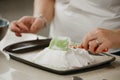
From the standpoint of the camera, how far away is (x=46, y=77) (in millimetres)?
812

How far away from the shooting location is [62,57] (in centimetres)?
85

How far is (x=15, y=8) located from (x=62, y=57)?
7.33 feet

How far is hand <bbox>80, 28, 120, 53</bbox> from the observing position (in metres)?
0.90

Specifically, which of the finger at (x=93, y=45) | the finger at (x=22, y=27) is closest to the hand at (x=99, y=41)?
the finger at (x=93, y=45)

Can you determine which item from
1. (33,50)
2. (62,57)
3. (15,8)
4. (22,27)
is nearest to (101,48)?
(62,57)

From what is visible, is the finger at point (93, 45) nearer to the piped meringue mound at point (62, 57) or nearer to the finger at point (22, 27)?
the piped meringue mound at point (62, 57)

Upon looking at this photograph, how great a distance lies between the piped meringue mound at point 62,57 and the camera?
84 centimetres

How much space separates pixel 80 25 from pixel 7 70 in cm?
52

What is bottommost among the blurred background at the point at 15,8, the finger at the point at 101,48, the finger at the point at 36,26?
the blurred background at the point at 15,8

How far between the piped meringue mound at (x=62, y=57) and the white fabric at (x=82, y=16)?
1.23 ft

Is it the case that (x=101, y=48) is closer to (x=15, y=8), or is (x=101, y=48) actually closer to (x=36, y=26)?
(x=36, y=26)

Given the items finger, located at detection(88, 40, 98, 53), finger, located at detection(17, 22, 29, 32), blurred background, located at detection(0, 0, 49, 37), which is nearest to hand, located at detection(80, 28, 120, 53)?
finger, located at detection(88, 40, 98, 53)

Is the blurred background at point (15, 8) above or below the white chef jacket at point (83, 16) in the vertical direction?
below

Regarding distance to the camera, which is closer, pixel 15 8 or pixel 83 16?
pixel 83 16
